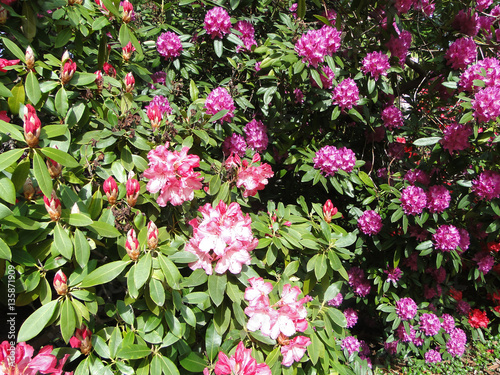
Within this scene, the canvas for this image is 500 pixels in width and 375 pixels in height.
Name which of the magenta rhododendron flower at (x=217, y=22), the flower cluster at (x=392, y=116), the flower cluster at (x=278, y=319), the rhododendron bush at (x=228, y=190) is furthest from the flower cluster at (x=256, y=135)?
the flower cluster at (x=278, y=319)

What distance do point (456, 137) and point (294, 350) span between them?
1484 millimetres

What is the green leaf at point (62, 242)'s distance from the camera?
39.1 inches

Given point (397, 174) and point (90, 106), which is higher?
point (90, 106)

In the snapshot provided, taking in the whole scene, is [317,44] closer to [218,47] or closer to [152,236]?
[218,47]

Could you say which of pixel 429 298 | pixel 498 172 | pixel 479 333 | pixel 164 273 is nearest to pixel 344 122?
pixel 498 172

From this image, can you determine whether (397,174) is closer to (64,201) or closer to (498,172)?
(498,172)

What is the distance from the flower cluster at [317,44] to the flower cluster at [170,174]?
3.31 feet

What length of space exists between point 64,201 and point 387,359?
2746 millimetres

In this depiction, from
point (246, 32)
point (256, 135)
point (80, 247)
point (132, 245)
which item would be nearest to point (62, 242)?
point (80, 247)

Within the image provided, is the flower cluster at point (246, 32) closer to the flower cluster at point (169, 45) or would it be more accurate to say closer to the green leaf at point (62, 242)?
the flower cluster at point (169, 45)

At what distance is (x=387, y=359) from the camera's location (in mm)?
2846

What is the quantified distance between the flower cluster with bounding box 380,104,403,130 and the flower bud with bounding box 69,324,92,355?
201 cm

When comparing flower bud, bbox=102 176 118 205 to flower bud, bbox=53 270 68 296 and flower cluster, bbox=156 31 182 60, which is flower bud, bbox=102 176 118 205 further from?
flower cluster, bbox=156 31 182 60

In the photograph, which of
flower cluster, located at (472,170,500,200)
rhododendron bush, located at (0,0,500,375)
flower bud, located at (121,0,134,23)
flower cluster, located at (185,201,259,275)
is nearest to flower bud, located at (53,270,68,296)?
rhododendron bush, located at (0,0,500,375)
